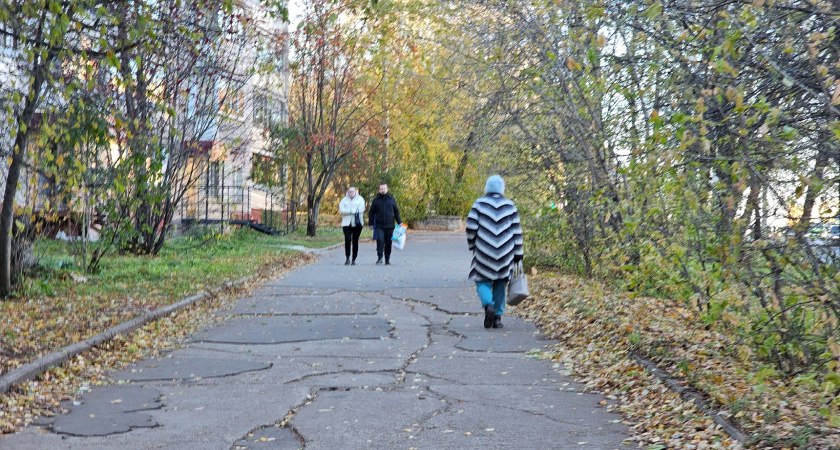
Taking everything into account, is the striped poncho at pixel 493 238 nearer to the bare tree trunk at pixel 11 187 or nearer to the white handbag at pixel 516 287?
the white handbag at pixel 516 287

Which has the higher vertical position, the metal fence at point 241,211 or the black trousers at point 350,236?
the metal fence at point 241,211

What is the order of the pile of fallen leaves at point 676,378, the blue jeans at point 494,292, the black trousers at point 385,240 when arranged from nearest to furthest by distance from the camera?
the pile of fallen leaves at point 676,378 → the blue jeans at point 494,292 → the black trousers at point 385,240

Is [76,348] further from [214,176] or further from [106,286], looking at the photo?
[214,176]

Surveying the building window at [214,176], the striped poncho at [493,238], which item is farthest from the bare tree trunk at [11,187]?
the building window at [214,176]

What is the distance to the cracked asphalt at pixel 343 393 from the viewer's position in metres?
6.02

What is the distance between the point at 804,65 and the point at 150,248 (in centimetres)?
1652

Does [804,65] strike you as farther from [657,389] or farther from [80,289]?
[80,289]

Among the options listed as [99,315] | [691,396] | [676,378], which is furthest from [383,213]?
[691,396]

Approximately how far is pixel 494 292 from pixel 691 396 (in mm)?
4877

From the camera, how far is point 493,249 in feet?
36.6

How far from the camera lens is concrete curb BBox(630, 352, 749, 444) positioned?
564cm

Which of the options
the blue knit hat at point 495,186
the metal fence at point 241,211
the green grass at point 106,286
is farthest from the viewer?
the metal fence at point 241,211

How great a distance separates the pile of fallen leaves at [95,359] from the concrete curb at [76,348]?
5 cm

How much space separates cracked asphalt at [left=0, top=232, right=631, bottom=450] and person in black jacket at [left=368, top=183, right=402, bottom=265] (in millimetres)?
8646
